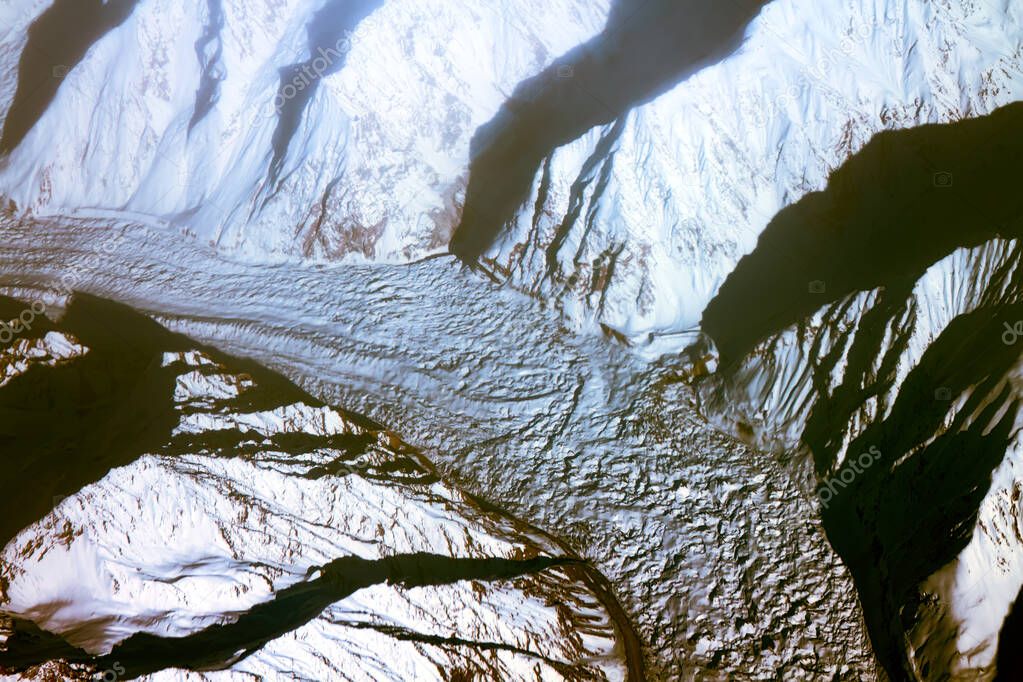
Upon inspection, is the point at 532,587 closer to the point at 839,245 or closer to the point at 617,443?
the point at 617,443

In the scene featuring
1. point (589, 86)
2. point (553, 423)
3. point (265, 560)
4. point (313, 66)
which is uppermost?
point (589, 86)

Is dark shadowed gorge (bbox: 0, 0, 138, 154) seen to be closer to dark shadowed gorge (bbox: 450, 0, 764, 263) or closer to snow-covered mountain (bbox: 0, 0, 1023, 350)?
snow-covered mountain (bbox: 0, 0, 1023, 350)

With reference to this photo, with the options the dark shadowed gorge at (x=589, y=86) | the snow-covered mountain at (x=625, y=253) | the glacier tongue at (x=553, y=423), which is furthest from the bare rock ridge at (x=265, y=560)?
the dark shadowed gorge at (x=589, y=86)

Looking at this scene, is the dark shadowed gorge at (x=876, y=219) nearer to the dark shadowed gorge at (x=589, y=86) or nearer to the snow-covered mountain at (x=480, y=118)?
the snow-covered mountain at (x=480, y=118)

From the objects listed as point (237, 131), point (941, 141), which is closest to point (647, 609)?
point (941, 141)

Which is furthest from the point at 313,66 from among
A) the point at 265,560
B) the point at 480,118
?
the point at 265,560

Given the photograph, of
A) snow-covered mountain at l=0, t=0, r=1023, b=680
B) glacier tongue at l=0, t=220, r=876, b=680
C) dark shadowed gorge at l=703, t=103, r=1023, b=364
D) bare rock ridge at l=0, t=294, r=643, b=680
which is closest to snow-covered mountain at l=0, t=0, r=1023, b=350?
snow-covered mountain at l=0, t=0, r=1023, b=680

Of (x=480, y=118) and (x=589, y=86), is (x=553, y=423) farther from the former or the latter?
(x=589, y=86)

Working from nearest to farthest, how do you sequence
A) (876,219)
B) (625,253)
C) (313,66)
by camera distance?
(876,219) → (625,253) → (313,66)
